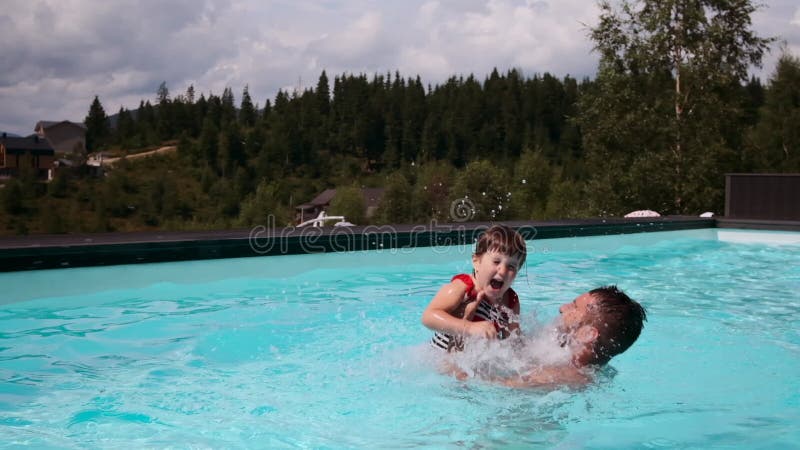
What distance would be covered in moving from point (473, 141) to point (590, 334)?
226ft

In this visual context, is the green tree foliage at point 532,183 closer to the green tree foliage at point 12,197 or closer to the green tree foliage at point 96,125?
the green tree foliage at point 12,197

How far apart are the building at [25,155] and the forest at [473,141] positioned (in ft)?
10.8

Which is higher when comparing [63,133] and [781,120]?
[63,133]

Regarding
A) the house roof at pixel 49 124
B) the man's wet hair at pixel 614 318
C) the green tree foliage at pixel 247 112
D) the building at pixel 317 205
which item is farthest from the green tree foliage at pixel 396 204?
the house roof at pixel 49 124

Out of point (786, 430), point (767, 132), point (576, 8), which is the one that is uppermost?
point (576, 8)

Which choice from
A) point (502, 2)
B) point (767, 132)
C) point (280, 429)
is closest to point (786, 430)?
point (280, 429)

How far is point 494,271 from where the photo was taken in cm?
289

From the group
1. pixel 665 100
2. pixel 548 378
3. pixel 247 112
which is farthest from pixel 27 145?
pixel 548 378

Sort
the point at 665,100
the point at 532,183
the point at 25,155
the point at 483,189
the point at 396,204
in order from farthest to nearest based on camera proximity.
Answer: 1. the point at 25,155
2. the point at 396,204
3. the point at 532,183
4. the point at 483,189
5. the point at 665,100

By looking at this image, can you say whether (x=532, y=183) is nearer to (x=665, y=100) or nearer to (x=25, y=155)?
(x=665, y=100)

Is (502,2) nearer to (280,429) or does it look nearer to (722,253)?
(722,253)

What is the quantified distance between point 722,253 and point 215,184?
265 ft

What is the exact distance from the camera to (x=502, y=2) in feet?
75.6

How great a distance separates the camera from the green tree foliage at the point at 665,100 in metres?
19.1
